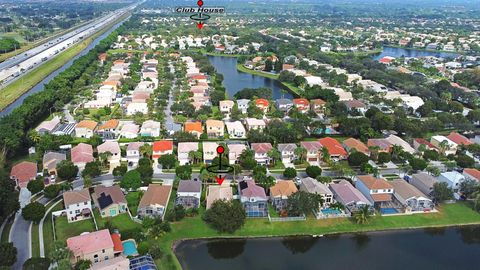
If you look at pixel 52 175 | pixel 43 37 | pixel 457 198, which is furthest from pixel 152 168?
pixel 43 37

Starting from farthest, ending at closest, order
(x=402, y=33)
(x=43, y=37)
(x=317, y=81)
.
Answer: (x=402, y=33)
(x=43, y=37)
(x=317, y=81)

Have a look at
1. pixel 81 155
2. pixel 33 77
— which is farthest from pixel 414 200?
pixel 33 77

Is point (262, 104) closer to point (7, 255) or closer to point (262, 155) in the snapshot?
point (262, 155)

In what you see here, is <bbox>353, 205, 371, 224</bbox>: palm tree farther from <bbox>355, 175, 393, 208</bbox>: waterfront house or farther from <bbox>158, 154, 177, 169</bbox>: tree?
<bbox>158, 154, 177, 169</bbox>: tree

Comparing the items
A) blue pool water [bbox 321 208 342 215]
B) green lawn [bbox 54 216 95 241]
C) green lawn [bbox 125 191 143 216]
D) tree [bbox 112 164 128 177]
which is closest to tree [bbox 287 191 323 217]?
blue pool water [bbox 321 208 342 215]

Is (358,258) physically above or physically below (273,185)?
below

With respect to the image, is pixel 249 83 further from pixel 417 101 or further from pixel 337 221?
pixel 337 221

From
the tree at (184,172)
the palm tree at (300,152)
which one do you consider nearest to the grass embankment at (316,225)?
the tree at (184,172)

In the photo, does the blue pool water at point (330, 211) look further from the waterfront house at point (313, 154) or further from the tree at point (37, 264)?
the tree at point (37, 264)
